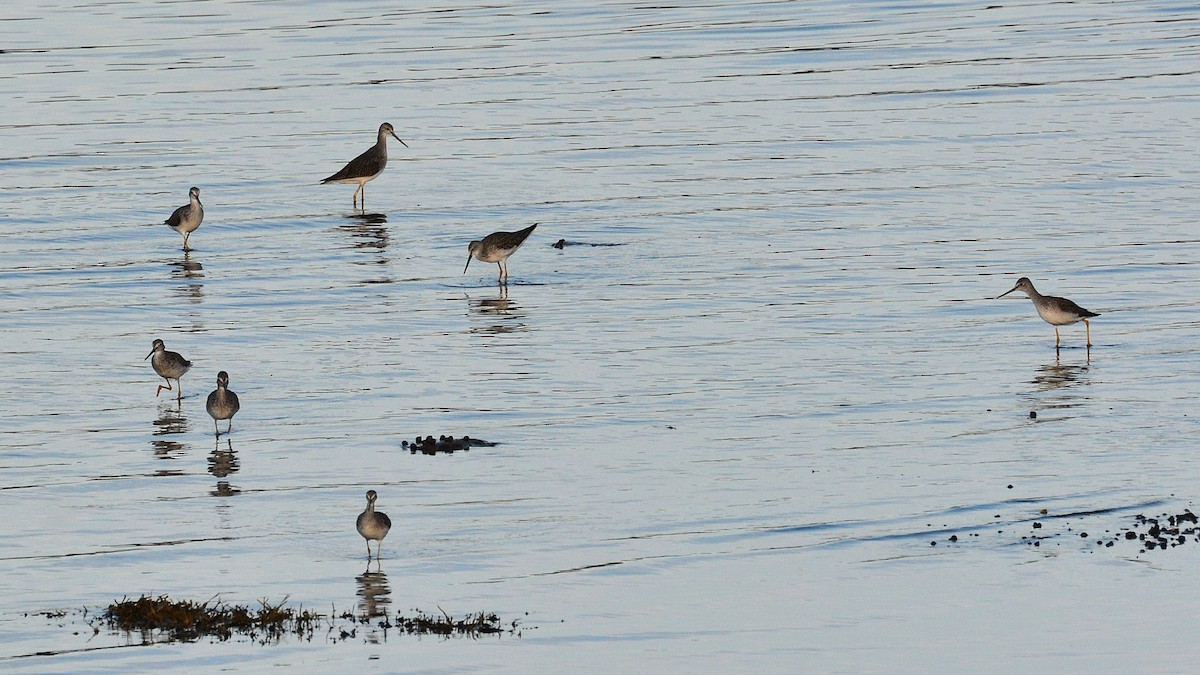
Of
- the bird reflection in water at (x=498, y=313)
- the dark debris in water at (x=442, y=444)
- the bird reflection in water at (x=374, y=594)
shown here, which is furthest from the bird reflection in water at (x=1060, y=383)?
the bird reflection in water at (x=374, y=594)

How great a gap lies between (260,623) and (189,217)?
16131mm

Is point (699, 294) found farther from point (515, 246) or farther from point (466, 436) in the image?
point (466, 436)

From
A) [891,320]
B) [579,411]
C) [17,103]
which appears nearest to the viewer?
[579,411]

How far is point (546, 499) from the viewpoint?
584 inches

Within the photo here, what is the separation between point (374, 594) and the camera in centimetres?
1261

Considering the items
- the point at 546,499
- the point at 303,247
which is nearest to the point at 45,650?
the point at 546,499

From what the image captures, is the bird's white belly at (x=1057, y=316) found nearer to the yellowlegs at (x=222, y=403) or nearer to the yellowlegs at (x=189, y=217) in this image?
the yellowlegs at (x=222, y=403)

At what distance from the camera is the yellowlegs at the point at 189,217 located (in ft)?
89.1

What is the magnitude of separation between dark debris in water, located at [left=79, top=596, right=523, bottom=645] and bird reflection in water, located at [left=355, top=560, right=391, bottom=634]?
0.13 meters

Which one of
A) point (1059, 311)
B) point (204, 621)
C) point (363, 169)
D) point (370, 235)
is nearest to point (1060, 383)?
point (1059, 311)

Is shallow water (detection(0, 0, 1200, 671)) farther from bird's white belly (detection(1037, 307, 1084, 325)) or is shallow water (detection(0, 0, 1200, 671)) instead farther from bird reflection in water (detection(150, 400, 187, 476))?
bird's white belly (detection(1037, 307, 1084, 325))

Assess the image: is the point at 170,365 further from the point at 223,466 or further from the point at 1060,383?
the point at 1060,383

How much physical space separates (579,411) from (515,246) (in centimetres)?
731

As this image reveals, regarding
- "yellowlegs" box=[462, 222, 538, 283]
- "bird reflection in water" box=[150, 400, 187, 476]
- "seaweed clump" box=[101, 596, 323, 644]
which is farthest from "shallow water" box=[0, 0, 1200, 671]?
"yellowlegs" box=[462, 222, 538, 283]
